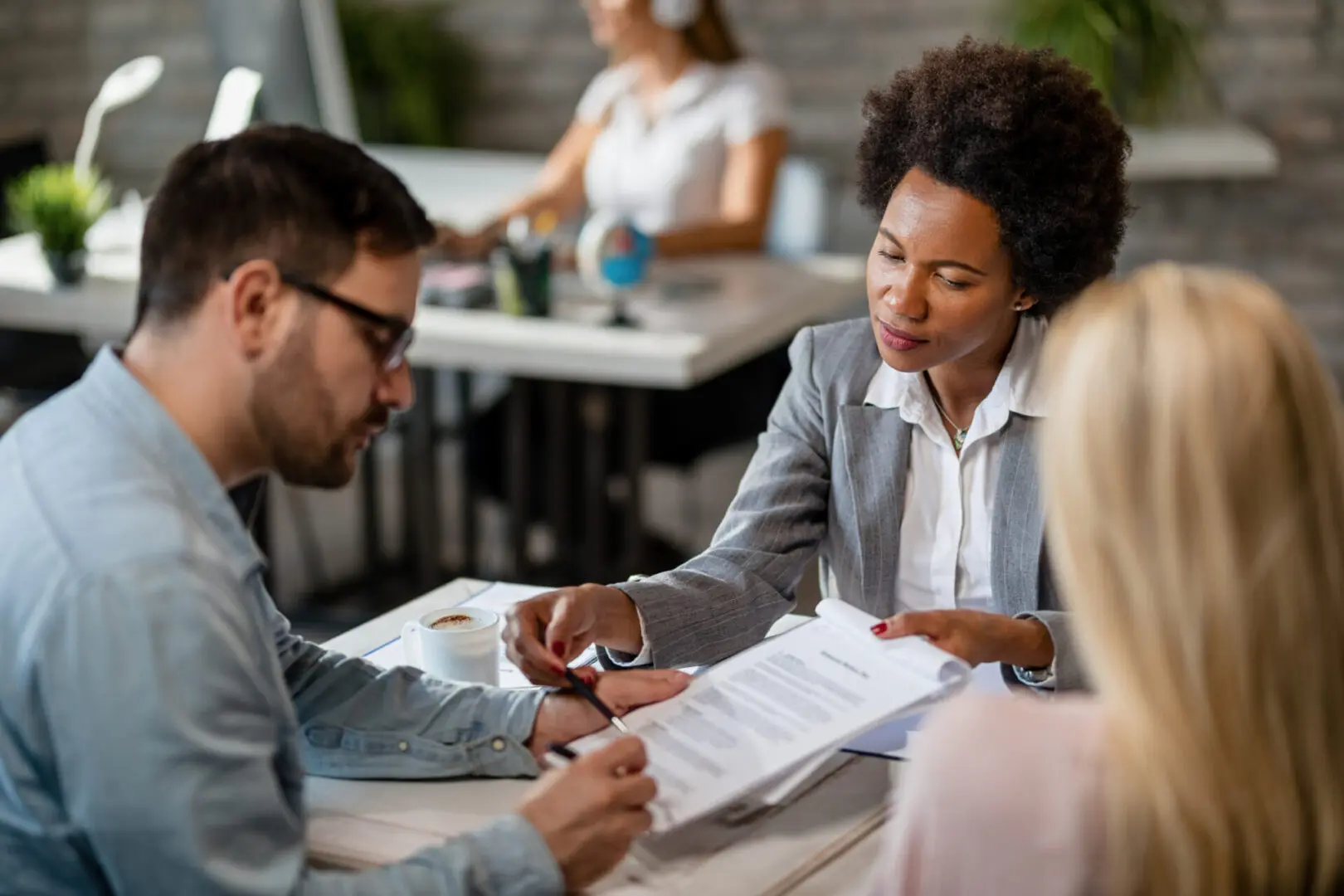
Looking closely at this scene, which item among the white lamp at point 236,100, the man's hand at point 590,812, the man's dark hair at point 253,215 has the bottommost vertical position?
the man's hand at point 590,812

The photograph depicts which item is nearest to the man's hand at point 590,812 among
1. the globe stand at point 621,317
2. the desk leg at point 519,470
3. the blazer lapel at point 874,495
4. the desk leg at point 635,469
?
the blazer lapel at point 874,495

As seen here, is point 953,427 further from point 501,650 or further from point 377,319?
point 377,319

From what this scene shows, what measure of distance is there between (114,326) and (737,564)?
1.88 m

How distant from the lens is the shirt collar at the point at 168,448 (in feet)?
3.62

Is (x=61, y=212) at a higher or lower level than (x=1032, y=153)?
lower

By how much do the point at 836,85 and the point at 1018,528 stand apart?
10.8 feet

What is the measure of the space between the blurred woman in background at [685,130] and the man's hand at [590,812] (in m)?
2.35

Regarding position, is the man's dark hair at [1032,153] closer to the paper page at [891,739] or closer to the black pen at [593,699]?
the paper page at [891,739]

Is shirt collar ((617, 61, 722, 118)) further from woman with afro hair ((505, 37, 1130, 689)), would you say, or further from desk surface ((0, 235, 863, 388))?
woman with afro hair ((505, 37, 1130, 689))

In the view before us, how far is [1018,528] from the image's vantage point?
1.62 meters

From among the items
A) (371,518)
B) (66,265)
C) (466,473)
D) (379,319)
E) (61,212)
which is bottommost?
(371,518)

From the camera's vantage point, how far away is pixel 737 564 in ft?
5.44

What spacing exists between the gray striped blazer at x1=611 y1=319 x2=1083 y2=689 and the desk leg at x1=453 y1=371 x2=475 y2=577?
188 cm

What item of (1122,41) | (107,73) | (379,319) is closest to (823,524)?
(379,319)
